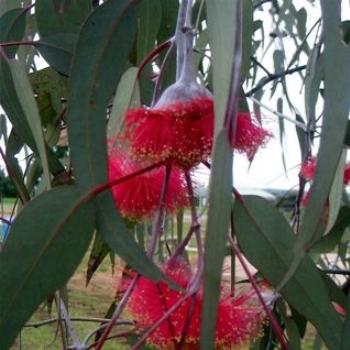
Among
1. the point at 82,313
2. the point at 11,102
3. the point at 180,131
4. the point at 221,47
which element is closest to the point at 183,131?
the point at 180,131

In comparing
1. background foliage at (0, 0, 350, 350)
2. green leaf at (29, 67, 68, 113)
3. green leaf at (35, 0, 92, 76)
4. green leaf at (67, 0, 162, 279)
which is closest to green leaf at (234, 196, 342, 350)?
background foliage at (0, 0, 350, 350)

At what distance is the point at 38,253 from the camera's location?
486 millimetres

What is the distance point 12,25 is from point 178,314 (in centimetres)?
43

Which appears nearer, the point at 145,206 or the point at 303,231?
the point at 303,231

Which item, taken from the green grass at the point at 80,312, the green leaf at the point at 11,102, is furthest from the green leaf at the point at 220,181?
the green grass at the point at 80,312

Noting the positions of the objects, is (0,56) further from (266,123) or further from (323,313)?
(323,313)

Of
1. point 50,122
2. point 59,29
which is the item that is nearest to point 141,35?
point 59,29

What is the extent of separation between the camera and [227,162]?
1.11ft

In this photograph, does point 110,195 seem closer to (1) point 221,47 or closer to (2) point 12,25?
(1) point 221,47

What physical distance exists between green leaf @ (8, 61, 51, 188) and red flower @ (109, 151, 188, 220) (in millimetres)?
55

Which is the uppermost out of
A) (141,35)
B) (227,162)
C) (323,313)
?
(141,35)

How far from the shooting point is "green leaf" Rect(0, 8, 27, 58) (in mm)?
803

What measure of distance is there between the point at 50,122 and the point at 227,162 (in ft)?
2.36

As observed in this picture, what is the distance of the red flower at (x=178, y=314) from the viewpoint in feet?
1.72
